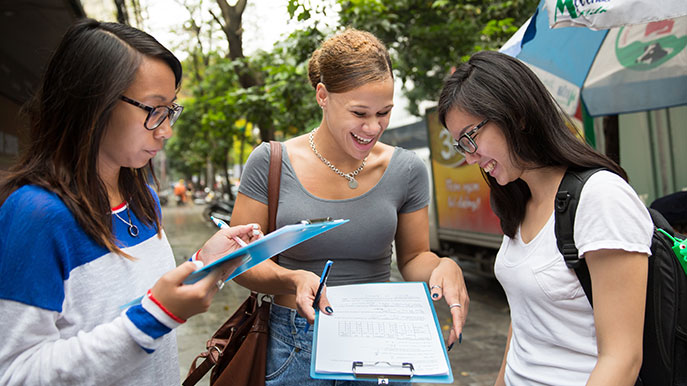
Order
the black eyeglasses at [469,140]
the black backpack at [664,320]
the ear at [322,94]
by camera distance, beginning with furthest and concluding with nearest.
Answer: the ear at [322,94] → the black eyeglasses at [469,140] → the black backpack at [664,320]

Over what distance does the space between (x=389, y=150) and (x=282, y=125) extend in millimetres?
5715

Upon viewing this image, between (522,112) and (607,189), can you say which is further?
(522,112)

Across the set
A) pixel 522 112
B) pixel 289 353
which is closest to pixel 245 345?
pixel 289 353

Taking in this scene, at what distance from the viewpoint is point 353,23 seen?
5.87m

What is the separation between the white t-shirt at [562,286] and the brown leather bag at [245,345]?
867 millimetres

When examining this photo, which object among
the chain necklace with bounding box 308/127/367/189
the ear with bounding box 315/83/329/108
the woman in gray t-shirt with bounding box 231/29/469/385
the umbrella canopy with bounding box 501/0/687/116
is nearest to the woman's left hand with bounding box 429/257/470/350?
the woman in gray t-shirt with bounding box 231/29/469/385

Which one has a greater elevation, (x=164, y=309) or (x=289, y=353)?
(x=164, y=309)

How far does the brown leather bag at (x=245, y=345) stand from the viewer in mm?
1713

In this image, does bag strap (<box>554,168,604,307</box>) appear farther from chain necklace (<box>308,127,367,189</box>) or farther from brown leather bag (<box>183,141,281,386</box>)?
brown leather bag (<box>183,141,281,386</box>)

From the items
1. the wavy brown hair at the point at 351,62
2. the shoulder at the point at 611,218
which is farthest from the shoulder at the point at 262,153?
the shoulder at the point at 611,218

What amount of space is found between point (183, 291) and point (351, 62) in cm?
102

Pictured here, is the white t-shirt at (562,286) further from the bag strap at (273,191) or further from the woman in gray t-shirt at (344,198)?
the bag strap at (273,191)

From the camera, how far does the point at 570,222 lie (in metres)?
1.39

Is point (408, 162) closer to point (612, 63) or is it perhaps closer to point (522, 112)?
point (522, 112)
